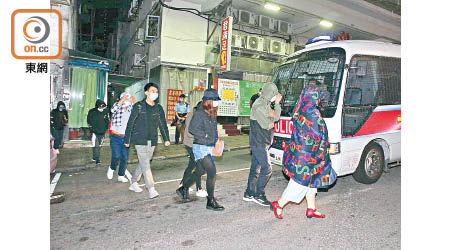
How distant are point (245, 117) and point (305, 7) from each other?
613 centimetres

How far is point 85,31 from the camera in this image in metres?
34.4

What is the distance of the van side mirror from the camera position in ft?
18.5

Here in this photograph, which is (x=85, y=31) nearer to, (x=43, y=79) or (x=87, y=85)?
(x=87, y=85)

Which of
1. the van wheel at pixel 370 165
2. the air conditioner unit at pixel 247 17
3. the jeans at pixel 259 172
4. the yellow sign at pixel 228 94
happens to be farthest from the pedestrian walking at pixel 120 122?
the air conditioner unit at pixel 247 17

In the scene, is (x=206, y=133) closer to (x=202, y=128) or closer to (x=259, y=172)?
(x=202, y=128)

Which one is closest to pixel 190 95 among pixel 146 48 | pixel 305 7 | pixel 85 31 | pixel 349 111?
pixel 146 48

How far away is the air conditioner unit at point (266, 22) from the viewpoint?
15733mm

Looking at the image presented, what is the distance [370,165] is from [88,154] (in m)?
8.57

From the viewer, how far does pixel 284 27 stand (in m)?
16.7

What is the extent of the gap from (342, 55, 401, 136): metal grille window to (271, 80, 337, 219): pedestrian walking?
5.27ft

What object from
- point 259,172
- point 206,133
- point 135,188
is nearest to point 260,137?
point 259,172

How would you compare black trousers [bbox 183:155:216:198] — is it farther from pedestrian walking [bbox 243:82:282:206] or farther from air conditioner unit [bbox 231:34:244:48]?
air conditioner unit [bbox 231:34:244:48]

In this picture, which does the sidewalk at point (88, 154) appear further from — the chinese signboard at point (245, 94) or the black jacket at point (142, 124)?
the black jacket at point (142, 124)
